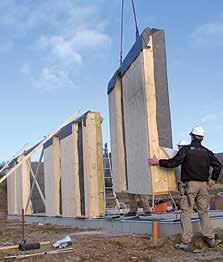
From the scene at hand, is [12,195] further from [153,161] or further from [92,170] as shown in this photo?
[153,161]

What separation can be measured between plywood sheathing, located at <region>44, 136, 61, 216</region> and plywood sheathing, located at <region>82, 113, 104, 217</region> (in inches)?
91.7

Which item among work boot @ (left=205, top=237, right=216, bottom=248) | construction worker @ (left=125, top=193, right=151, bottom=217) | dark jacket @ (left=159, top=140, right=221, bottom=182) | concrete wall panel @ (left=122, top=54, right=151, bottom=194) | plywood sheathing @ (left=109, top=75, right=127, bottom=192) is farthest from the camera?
construction worker @ (left=125, top=193, right=151, bottom=217)

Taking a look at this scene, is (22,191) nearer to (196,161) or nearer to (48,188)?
(48,188)

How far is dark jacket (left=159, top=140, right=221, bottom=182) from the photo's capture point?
20.9ft

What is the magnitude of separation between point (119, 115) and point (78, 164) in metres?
2.89

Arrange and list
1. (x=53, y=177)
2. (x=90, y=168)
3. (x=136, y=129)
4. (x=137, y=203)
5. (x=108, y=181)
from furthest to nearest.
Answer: (x=53, y=177) < (x=108, y=181) < (x=90, y=168) < (x=137, y=203) < (x=136, y=129)

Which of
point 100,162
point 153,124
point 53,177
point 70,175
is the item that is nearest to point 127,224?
point 153,124

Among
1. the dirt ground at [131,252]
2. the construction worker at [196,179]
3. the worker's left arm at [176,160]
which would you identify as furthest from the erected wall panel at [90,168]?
the construction worker at [196,179]

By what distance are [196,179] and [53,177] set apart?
26.6 feet

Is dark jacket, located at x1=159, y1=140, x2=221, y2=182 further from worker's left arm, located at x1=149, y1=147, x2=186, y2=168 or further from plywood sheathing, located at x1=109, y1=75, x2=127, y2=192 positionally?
plywood sheathing, located at x1=109, y1=75, x2=127, y2=192

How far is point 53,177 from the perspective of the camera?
547 inches

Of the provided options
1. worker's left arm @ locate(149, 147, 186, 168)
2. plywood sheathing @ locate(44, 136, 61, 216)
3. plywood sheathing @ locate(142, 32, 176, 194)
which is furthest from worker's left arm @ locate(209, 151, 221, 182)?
plywood sheathing @ locate(44, 136, 61, 216)

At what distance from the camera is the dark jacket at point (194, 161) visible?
6.38 metres

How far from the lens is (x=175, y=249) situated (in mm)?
6309
